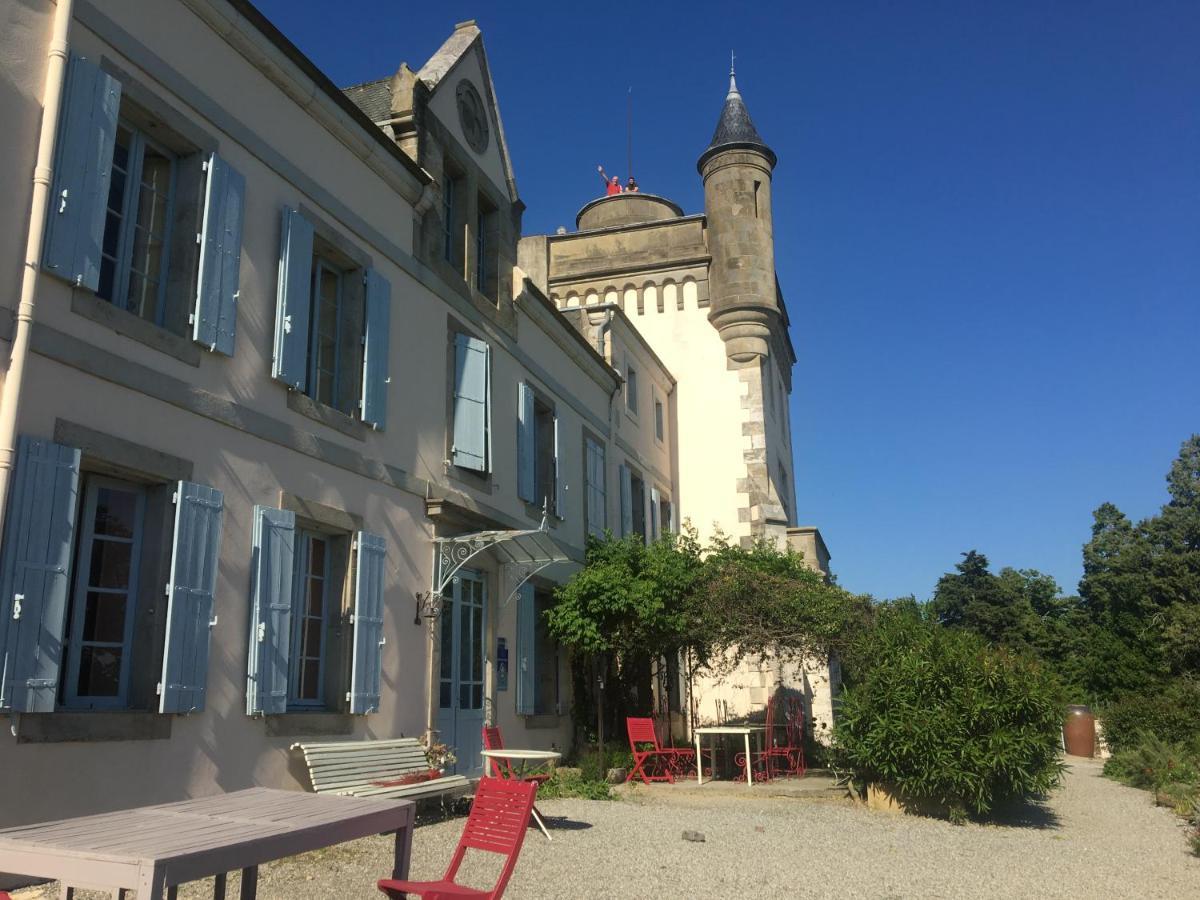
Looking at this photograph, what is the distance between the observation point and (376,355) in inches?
364

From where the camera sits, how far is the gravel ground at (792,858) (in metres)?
6.21

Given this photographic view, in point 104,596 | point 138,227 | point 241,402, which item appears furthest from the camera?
point 241,402

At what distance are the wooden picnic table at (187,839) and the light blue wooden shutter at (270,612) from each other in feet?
10.8

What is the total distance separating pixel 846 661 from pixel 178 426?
780 centimetres

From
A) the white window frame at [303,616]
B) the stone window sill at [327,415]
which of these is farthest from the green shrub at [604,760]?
the stone window sill at [327,415]

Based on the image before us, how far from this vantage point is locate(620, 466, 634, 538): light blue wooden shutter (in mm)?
16766

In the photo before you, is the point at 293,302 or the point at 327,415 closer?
the point at 293,302

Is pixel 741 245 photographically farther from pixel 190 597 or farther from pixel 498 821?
pixel 498 821

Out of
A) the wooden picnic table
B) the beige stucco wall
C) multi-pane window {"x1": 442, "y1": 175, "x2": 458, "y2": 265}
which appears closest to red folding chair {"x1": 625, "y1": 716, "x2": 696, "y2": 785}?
the beige stucco wall

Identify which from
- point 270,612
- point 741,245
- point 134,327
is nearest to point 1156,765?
point 741,245

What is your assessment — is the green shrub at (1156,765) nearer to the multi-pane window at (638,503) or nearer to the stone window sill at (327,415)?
the multi-pane window at (638,503)

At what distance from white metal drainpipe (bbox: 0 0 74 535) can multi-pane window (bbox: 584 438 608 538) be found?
32.6 feet

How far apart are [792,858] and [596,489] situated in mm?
8617

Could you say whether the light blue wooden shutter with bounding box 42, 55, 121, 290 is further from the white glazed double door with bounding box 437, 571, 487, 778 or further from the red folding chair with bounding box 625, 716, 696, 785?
the red folding chair with bounding box 625, 716, 696, 785
